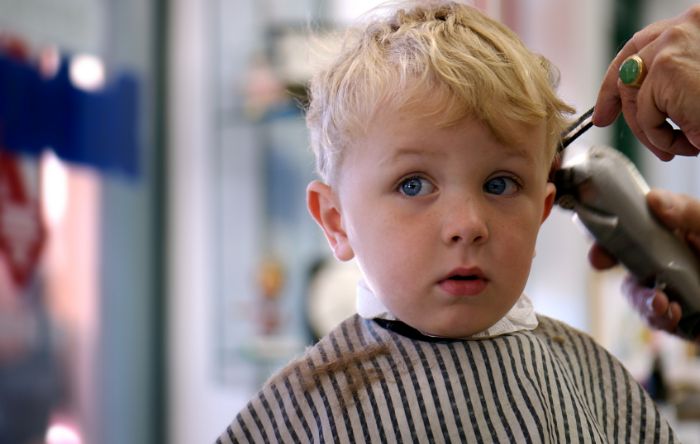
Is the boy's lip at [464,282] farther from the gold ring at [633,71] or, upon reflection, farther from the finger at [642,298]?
the finger at [642,298]

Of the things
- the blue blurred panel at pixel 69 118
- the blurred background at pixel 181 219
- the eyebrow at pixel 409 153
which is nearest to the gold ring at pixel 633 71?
the eyebrow at pixel 409 153

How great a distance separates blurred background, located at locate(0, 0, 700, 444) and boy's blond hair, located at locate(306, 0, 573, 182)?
1.36m

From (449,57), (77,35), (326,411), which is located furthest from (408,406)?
(77,35)

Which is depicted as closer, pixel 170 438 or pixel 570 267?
pixel 570 267

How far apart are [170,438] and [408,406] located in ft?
8.80

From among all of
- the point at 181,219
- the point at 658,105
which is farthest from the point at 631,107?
the point at 181,219

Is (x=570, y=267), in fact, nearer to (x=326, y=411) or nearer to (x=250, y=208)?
(x=250, y=208)

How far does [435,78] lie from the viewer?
2.80ft

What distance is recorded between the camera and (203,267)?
10.6 ft

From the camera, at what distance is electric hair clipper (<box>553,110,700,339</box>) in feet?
3.42

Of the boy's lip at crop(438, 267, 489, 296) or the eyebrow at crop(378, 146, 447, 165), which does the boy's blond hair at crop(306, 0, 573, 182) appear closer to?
the eyebrow at crop(378, 146, 447, 165)

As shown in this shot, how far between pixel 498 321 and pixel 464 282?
114 mm

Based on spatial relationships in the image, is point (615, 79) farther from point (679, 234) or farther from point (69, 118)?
point (69, 118)

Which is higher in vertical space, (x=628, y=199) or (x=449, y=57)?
(x=449, y=57)
